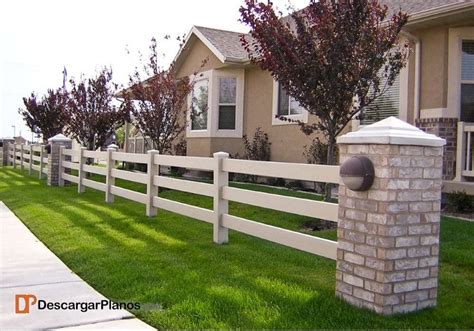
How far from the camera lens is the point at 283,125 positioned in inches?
552

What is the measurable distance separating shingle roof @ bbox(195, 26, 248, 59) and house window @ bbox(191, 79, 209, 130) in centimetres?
131

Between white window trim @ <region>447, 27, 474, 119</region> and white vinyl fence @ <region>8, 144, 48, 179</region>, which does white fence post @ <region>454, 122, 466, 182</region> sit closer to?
white window trim @ <region>447, 27, 474, 119</region>

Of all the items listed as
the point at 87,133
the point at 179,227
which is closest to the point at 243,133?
the point at 87,133

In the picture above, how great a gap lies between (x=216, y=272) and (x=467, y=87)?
6.92m

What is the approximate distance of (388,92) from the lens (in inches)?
440

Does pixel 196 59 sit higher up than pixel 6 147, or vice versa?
A: pixel 196 59

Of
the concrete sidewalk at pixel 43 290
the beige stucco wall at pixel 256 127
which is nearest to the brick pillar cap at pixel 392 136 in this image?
the concrete sidewalk at pixel 43 290

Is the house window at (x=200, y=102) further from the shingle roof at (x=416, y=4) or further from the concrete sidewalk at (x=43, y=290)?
the concrete sidewalk at (x=43, y=290)

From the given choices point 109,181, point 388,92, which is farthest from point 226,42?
point 109,181

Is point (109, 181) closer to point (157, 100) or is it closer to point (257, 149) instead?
point (157, 100)

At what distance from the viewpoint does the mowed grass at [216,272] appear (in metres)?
4.11

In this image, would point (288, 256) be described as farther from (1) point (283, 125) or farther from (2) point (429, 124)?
(1) point (283, 125)

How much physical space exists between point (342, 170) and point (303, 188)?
823 cm

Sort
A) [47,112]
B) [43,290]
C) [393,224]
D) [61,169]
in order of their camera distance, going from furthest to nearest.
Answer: [47,112] → [61,169] → [43,290] → [393,224]
